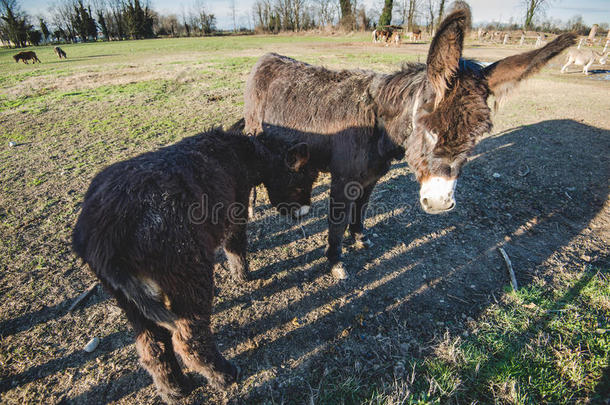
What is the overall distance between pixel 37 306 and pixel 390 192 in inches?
239

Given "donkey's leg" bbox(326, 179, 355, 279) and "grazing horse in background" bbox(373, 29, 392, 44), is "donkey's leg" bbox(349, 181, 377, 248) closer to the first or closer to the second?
"donkey's leg" bbox(326, 179, 355, 279)

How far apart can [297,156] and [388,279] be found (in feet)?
7.32

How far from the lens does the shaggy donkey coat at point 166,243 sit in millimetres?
1745

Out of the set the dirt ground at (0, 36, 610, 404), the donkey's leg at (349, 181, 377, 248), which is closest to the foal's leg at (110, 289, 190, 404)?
the dirt ground at (0, 36, 610, 404)

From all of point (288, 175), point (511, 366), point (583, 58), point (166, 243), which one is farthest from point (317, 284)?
point (583, 58)

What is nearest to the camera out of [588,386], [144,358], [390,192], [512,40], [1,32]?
[144,358]

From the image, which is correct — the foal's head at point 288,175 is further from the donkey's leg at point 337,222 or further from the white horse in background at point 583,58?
the white horse in background at point 583,58

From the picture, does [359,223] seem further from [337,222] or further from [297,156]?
[297,156]

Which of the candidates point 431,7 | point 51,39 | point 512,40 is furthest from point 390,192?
point 51,39

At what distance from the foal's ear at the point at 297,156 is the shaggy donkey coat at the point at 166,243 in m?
0.72

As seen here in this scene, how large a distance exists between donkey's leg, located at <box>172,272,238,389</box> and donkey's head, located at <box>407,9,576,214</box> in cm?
225

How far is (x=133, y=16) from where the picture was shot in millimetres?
61312

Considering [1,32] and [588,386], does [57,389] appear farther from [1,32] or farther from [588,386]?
[1,32]

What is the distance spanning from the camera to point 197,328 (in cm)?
218
